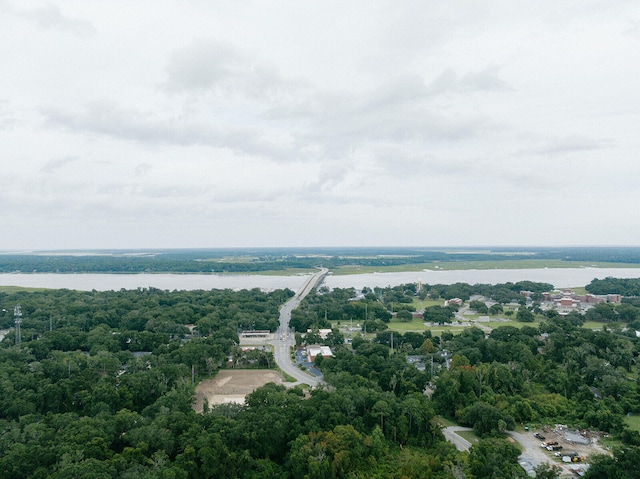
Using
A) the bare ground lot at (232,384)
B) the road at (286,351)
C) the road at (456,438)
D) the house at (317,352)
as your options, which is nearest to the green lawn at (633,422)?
the road at (456,438)

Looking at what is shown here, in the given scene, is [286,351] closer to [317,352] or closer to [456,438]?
[317,352]

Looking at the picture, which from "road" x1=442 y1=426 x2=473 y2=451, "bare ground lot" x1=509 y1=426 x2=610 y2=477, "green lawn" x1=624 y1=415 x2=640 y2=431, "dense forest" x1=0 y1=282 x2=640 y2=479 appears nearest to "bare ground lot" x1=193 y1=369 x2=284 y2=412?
"dense forest" x1=0 y1=282 x2=640 y2=479

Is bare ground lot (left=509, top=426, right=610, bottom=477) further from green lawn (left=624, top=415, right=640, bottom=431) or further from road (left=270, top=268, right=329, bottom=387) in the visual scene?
road (left=270, top=268, right=329, bottom=387)

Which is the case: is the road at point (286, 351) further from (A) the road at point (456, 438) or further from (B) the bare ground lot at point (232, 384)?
(A) the road at point (456, 438)

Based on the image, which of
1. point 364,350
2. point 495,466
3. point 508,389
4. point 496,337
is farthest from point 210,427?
point 496,337

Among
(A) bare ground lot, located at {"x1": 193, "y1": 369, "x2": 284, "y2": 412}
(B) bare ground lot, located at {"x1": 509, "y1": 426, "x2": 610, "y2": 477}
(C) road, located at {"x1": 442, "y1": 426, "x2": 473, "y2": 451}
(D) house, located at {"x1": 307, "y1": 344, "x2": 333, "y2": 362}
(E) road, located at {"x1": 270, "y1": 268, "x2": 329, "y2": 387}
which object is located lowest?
(C) road, located at {"x1": 442, "y1": 426, "x2": 473, "y2": 451}

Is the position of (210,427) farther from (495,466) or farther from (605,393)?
(605,393)
